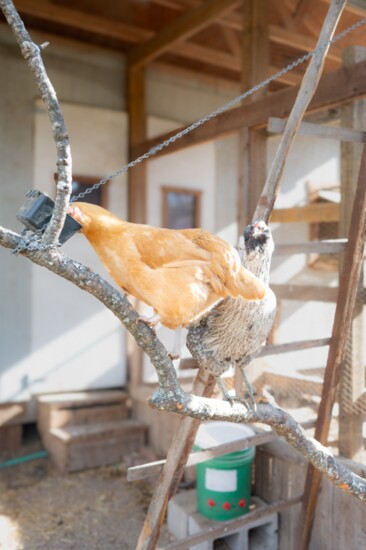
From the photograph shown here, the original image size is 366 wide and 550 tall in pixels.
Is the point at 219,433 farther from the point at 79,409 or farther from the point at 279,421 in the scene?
the point at 79,409

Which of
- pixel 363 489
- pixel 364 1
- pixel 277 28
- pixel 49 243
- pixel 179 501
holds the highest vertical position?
pixel 277 28

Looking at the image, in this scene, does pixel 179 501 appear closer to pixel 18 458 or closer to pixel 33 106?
pixel 18 458

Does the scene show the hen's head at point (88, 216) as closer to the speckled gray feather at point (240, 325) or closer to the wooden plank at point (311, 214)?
the speckled gray feather at point (240, 325)

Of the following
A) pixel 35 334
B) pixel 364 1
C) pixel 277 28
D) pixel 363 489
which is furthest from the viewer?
pixel 35 334

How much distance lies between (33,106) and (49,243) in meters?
4.04

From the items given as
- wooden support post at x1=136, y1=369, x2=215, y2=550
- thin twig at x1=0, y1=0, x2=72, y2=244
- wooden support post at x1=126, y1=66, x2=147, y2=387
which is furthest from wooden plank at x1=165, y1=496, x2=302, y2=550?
wooden support post at x1=126, y1=66, x2=147, y2=387

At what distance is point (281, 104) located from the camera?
321 cm

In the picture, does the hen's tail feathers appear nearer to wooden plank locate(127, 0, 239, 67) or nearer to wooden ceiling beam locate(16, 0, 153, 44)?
wooden plank locate(127, 0, 239, 67)

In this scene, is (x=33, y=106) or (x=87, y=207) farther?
(x=33, y=106)

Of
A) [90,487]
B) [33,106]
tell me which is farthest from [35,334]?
[33,106]

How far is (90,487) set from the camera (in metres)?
4.19

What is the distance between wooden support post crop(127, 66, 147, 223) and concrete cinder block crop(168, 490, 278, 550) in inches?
113

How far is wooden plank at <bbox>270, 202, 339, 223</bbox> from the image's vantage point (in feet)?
12.2

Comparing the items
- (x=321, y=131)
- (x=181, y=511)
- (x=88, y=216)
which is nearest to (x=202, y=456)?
Answer: (x=181, y=511)
